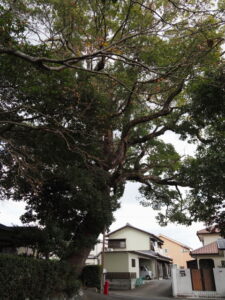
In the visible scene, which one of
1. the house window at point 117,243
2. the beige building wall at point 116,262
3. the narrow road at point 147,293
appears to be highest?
the house window at point 117,243

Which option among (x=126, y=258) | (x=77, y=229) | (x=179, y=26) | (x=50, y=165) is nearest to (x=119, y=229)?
(x=126, y=258)

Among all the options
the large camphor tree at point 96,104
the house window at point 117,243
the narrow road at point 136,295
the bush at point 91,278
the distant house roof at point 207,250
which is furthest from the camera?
the house window at point 117,243

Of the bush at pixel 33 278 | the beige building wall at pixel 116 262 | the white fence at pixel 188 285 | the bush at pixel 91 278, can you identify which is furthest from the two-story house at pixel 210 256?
the bush at pixel 33 278

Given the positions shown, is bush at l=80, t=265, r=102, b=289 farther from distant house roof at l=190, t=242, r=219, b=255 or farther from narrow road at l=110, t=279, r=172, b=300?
distant house roof at l=190, t=242, r=219, b=255

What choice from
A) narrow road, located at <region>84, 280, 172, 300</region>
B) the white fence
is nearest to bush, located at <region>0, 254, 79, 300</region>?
narrow road, located at <region>84, 280, 172, 300</region>

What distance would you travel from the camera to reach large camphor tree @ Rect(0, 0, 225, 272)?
6793 millimetres

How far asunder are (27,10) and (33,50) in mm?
2661

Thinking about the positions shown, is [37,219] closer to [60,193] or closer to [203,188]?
[60,193]

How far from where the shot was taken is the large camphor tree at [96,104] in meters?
6.79

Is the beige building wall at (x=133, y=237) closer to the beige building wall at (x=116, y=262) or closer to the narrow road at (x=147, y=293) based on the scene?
the beige building wall at (x=116, y=262)

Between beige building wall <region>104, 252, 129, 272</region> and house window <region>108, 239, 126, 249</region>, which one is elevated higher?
house window <region>108, 239, 126, 249</region>

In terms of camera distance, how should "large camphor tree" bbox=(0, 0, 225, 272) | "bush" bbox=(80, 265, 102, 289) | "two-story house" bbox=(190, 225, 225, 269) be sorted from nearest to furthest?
"large camphor tree" bbox=(0, 0, 225, 272) < "bush" bbox=(80, 265, 102, 289) < "two-story house" bbox=(190, 225, 225, 269)

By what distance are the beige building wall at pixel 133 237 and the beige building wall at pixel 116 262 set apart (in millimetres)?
9246

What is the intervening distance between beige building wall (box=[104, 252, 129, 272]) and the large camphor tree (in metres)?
11.2
